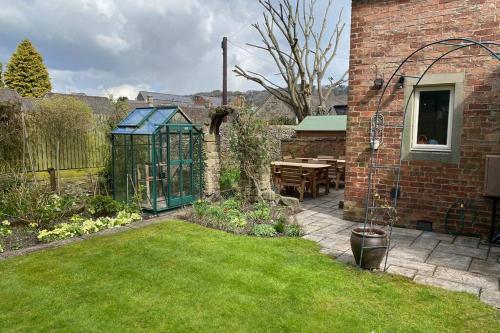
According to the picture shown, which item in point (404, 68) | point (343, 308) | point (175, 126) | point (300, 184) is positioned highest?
point (404, 68)

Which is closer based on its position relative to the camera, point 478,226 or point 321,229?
point 478,226

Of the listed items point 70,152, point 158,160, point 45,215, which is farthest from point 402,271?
point 70,152

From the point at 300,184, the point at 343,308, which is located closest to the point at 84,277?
the point at 343,308

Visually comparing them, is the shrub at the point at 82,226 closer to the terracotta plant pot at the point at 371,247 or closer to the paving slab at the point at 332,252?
the paving slab at the point at 332,252

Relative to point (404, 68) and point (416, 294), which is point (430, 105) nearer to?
point (404, 68)

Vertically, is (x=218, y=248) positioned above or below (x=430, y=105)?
below

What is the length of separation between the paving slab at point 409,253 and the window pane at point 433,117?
2.19 metres

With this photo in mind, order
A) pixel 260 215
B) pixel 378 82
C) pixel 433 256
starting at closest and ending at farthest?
1. pixel 433 256
2. pixel 378 82
3. pixel 260 215

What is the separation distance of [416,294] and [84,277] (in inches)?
159

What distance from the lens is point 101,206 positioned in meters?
7.21

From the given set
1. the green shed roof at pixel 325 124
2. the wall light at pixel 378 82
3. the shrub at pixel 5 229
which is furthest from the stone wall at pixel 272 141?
the shrub at pixel 5 229

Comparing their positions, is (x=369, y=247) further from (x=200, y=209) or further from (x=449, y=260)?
(x=200, y=209)

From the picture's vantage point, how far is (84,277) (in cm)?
427

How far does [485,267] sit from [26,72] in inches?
1533
